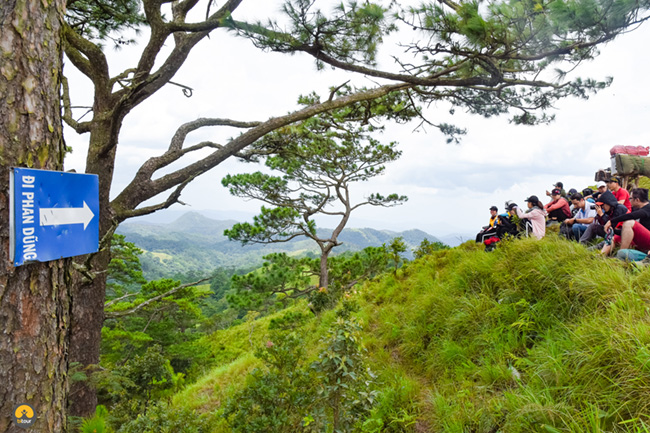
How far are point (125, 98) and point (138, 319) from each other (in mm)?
13506

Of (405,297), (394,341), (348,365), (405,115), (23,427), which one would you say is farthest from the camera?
(405,115)

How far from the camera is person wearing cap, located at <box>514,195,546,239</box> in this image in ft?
17.6

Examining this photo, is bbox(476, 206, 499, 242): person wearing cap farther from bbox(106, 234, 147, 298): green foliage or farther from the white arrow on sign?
bbox(106, 234, 147, 298): green foliage

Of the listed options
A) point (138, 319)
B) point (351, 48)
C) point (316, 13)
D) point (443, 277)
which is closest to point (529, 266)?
point (443, 277)

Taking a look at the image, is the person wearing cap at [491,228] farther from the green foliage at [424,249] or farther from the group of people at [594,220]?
the green foliage at [424,249]

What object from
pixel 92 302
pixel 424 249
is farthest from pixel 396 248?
pixel 92 302

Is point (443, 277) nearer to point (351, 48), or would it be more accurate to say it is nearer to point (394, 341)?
point (394, 341)

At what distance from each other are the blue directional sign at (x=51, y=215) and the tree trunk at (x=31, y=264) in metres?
0.07

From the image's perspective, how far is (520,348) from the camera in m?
2.97

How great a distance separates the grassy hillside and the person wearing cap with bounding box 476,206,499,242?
171 centimetres

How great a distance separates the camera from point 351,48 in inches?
149

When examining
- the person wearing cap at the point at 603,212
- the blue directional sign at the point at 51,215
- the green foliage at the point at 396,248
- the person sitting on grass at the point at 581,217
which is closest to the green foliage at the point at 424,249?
the green foliage at the point at 396,248

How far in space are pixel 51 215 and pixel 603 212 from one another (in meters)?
5.99

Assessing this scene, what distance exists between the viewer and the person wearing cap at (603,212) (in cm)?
395
